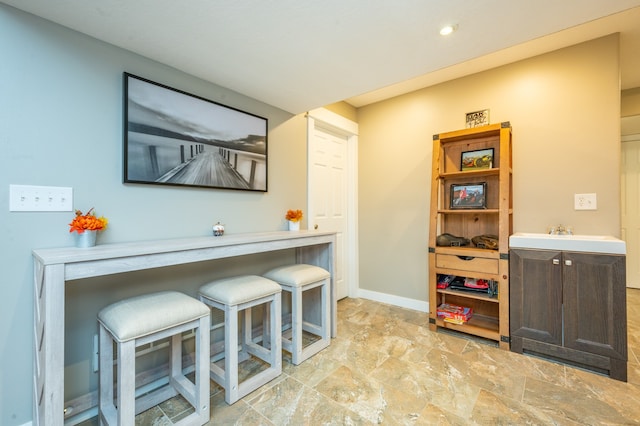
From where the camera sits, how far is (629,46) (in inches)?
92.5

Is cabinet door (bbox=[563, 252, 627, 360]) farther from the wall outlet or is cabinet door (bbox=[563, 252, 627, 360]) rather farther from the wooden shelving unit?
the wall outlet

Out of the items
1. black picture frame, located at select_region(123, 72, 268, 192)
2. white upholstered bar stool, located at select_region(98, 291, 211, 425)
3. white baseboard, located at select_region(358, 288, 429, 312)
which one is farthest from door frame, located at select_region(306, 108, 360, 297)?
white upholstered bar stool, located at select_region(98, 291, 211, 425)

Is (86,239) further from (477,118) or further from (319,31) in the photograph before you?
(477,118)

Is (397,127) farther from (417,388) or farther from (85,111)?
(85,111)

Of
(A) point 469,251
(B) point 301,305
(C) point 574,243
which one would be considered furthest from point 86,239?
(C) point 574,243

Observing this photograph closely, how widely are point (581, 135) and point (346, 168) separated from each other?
7.26 ft

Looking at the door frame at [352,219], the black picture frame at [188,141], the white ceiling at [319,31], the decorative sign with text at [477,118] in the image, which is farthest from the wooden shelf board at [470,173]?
the black picture frame at [188,141]

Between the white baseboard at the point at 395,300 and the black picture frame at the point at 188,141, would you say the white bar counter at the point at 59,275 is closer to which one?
the black picture frame at the point at 188,141

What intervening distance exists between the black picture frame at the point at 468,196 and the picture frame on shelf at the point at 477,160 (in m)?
0.16

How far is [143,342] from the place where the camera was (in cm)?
129

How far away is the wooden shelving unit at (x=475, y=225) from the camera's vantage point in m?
2.26

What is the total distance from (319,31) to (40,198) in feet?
5.45

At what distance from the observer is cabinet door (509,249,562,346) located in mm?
2047

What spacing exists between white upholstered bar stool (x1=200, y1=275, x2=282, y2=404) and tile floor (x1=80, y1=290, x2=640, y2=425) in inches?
2.8
